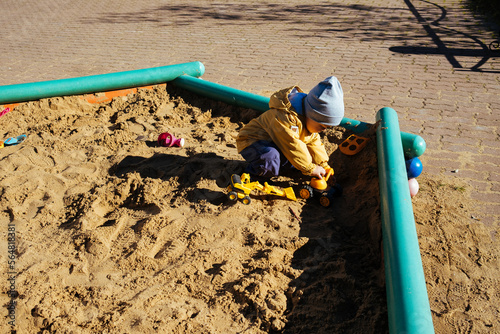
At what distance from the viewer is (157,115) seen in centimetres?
459

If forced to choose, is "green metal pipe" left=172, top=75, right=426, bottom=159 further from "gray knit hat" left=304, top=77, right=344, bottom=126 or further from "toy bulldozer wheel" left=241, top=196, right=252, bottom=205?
"toy bulldozer wheel" left=241, top=196, right=252, bottom=205

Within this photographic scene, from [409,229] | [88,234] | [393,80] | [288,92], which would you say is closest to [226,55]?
[393,80]

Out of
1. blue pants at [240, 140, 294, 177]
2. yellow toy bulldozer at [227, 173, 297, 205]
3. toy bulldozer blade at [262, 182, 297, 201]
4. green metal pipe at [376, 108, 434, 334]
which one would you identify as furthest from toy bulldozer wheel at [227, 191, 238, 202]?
green metal pipe at [376, 108, 434, 334]

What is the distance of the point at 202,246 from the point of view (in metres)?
2.75

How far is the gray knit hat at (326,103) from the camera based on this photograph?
2.96m

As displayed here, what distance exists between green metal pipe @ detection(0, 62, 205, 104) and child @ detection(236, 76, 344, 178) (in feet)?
6.34

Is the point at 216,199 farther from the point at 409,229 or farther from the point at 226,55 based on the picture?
the point at 226,55

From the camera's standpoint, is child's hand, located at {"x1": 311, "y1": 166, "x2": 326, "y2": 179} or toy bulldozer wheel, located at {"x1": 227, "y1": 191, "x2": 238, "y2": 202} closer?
toy bulldozer wheel, located at {"x1": 227, "y1": 191, "x2": 238, "y2": 202}

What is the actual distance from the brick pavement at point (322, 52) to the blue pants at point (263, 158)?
1.36 meters

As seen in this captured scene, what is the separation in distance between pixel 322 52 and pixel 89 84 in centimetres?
376

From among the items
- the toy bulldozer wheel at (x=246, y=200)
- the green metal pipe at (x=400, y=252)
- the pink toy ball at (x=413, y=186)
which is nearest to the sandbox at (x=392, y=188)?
the green metal pipe at (x=400, y=252)

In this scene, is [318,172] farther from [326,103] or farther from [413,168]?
[413,168]

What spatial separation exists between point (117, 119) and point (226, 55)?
2.93m

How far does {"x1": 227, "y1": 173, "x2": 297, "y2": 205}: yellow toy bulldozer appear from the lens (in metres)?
3.09
